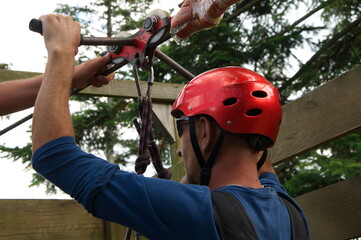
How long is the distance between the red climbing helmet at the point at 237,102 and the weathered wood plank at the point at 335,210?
69 cm

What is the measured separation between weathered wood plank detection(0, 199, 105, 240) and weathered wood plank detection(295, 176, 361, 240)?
1.53 metres

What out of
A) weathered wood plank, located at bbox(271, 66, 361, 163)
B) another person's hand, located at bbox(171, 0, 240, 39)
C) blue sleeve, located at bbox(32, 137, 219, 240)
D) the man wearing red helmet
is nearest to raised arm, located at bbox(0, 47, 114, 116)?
the man wearing red helmet

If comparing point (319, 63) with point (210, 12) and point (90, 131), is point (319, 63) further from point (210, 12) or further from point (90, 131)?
point (210, 12)

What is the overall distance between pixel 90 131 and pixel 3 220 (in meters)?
10.8

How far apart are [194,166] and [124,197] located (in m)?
0.50

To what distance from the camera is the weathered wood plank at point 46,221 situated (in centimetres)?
336

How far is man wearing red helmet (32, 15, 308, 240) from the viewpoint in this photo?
1.71 metres

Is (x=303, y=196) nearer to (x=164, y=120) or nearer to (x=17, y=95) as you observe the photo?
(x=164, y=120)

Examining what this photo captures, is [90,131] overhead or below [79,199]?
below

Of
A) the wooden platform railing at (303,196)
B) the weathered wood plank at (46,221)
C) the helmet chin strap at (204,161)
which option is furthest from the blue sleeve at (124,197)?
the weathered wood plank at (46,221)

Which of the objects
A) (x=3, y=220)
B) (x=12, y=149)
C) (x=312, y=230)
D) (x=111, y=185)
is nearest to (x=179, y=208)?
(x=111, y=185)

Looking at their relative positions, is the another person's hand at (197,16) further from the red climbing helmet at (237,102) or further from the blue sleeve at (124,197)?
the blue sleeve at (124,197)

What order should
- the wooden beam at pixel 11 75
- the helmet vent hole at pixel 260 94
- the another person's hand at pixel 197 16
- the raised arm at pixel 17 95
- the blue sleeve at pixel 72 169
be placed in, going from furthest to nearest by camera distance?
the wooden beam at pixel 11 75
the raised arm at pixel 17 95
the helmet vent hole at pixel 260 94
the another person's hand at pixel 197 16
the blue sleeve at pixel 72 169

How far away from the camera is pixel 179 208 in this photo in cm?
172
